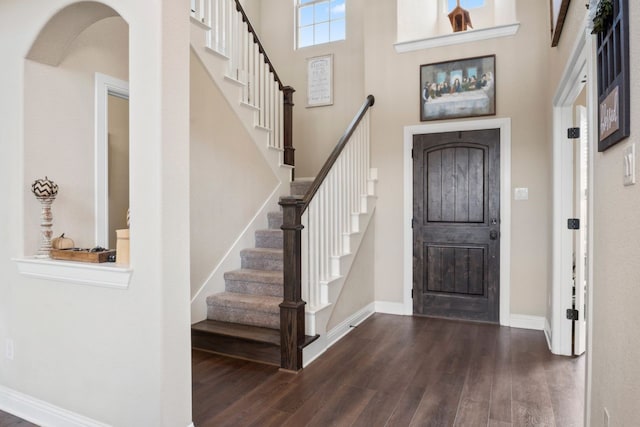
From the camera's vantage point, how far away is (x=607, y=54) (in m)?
1.55

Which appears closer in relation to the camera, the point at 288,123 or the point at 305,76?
the point at 288,123

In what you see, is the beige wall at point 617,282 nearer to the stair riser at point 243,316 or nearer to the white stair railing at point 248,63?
the stair riser at point 243,316

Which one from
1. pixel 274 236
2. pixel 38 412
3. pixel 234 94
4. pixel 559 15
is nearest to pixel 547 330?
pixel 559 15

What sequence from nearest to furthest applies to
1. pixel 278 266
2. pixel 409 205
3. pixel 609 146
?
1. pixel 609 146
2. pixel 278 266
3. pixel 409 205

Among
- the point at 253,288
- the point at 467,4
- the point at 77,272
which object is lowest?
the point at 253,288

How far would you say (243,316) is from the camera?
11.2 ft

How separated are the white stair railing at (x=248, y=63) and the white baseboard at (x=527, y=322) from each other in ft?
9.61

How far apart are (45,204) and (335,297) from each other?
2.24m

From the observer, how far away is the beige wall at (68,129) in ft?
7.55

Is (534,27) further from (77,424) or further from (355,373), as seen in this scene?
(77,424)

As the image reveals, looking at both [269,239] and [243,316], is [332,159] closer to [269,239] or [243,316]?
[269,239]

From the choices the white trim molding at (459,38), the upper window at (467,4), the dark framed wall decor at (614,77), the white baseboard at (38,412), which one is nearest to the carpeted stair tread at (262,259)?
the white baseboard at (38,412)

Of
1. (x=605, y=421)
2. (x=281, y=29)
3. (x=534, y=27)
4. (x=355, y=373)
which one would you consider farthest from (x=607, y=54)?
(x=281, y=29)

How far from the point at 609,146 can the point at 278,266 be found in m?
2.82
